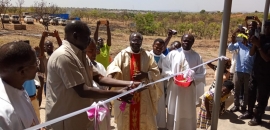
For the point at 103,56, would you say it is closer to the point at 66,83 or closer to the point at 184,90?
the point at 184,90

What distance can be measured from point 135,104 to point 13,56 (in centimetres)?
281

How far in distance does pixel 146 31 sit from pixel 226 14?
3259cm

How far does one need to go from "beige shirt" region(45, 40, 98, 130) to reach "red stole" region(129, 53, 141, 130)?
62.9 inches

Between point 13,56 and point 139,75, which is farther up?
point 13,56

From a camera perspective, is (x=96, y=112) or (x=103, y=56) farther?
(x=103, y=56)

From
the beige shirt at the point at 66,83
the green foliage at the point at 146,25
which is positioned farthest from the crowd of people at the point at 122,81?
the green foliage at the point at 146,25

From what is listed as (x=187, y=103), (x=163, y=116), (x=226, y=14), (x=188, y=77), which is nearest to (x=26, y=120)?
(x=226, y=14)

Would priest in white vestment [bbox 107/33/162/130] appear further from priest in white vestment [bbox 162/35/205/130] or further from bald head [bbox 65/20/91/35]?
bald head [bbox 65/20/91/35]

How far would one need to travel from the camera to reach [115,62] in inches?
167

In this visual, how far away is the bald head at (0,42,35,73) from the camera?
5.53ft

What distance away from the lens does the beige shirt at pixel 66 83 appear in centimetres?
238

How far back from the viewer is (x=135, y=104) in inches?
170

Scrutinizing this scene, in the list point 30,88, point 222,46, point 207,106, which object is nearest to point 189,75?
point 207,106

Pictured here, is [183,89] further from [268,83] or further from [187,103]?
[268,83]
